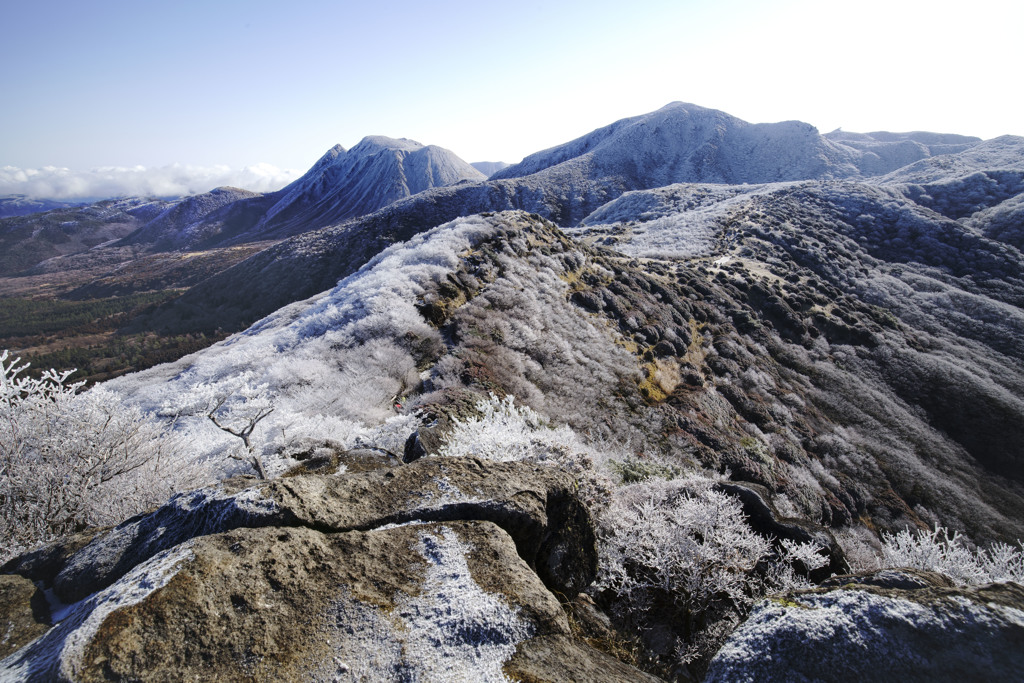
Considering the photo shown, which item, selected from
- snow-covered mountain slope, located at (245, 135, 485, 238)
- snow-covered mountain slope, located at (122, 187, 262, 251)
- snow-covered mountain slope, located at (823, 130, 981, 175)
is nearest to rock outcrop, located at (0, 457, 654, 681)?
snow-covered mountain slope, located at (823, 130, 981, 175)

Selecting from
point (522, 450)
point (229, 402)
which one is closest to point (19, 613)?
point (522, 450)

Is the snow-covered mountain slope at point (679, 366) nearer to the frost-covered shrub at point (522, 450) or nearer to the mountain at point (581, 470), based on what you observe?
the mountain at point (581, 470)

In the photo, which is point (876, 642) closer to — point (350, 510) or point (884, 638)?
point (884, 638)

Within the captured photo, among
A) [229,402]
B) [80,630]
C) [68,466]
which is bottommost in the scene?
[229,402]

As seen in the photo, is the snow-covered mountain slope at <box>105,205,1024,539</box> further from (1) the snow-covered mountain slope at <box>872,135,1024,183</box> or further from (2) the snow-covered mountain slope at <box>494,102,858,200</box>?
(2) the snow-covered mountain slope at <box>494,102,858,200</box>

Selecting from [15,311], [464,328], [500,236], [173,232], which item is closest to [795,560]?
[464,328]

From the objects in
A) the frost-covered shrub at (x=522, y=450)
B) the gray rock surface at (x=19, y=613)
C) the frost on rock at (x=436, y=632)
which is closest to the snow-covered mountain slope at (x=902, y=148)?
the frost-covered shrub at (x=522, y=450)

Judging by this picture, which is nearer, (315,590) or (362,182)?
(315,590)
